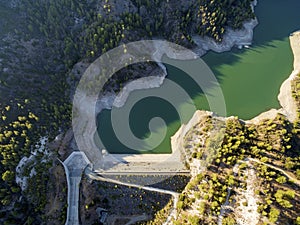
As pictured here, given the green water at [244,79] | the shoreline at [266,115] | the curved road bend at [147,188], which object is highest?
the green water at [244,79]

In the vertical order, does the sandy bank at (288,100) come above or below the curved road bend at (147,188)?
above

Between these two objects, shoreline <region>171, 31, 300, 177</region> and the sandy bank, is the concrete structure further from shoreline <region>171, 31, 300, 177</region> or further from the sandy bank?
the sandy bank

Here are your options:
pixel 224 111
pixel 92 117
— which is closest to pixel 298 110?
pixel 224 111

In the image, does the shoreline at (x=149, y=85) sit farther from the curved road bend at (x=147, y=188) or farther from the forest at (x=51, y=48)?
the forest at (x=51, y=48)

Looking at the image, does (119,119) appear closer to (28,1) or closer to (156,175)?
(156,175)

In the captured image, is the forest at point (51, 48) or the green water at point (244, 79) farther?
the green water at point (244, 79)

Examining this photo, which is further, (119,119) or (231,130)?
(119,119)

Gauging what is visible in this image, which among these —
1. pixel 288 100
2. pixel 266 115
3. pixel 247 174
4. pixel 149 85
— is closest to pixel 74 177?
pixel 149 85

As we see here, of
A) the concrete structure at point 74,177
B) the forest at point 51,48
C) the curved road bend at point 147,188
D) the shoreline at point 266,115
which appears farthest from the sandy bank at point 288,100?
the concrete structure at point 74,177
